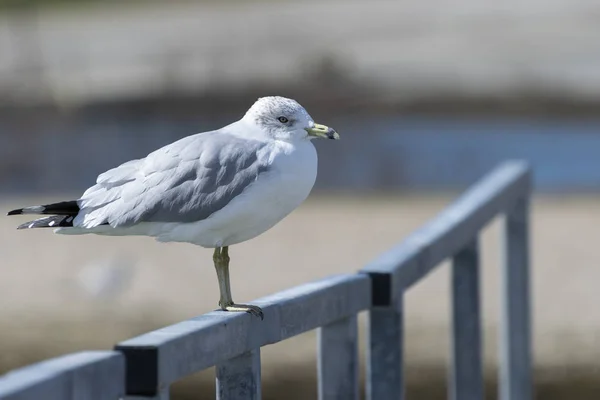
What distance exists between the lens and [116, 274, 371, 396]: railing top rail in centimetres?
205

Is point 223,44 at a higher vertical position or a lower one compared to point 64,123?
higher

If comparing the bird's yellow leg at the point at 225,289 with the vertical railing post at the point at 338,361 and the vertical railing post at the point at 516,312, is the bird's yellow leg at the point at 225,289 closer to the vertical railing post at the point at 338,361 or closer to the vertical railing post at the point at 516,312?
the vertical railing post at the point at 338,361

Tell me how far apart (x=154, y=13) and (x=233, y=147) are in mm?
26424

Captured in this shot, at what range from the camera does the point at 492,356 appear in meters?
8.12

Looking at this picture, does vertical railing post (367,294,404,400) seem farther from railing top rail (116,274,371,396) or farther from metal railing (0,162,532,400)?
railing top rail (116,274,371,396)

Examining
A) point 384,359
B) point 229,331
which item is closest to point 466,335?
point 384,359

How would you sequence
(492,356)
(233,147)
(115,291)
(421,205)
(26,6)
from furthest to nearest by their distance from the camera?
(26,6) < (421,205) < (115,291) < (492,356) < (233,147)

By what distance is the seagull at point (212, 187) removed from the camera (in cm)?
271

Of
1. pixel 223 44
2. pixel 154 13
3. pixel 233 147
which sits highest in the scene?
pixel 154 13

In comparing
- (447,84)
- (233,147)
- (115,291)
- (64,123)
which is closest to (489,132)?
(447,84)

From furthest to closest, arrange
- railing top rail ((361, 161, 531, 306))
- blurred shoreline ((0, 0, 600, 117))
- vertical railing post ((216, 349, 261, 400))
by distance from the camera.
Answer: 1. blurred shoreline ((0, 0, 600, 117))
2. railing top rail ((361, 161, 531, 306))
3. vertical railing post ((216, 349, 261, 400))

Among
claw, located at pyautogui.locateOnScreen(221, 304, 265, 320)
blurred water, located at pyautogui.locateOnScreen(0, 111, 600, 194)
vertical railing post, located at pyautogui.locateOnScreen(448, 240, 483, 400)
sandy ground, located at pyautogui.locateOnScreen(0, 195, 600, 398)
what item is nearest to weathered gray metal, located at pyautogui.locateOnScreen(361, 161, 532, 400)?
vertical railing post, located at pyautogui.locateOnScreen(448, 240, 483, 400)

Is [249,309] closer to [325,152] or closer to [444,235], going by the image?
[444,235]

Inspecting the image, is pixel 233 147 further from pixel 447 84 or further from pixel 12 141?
pixel 447 84
